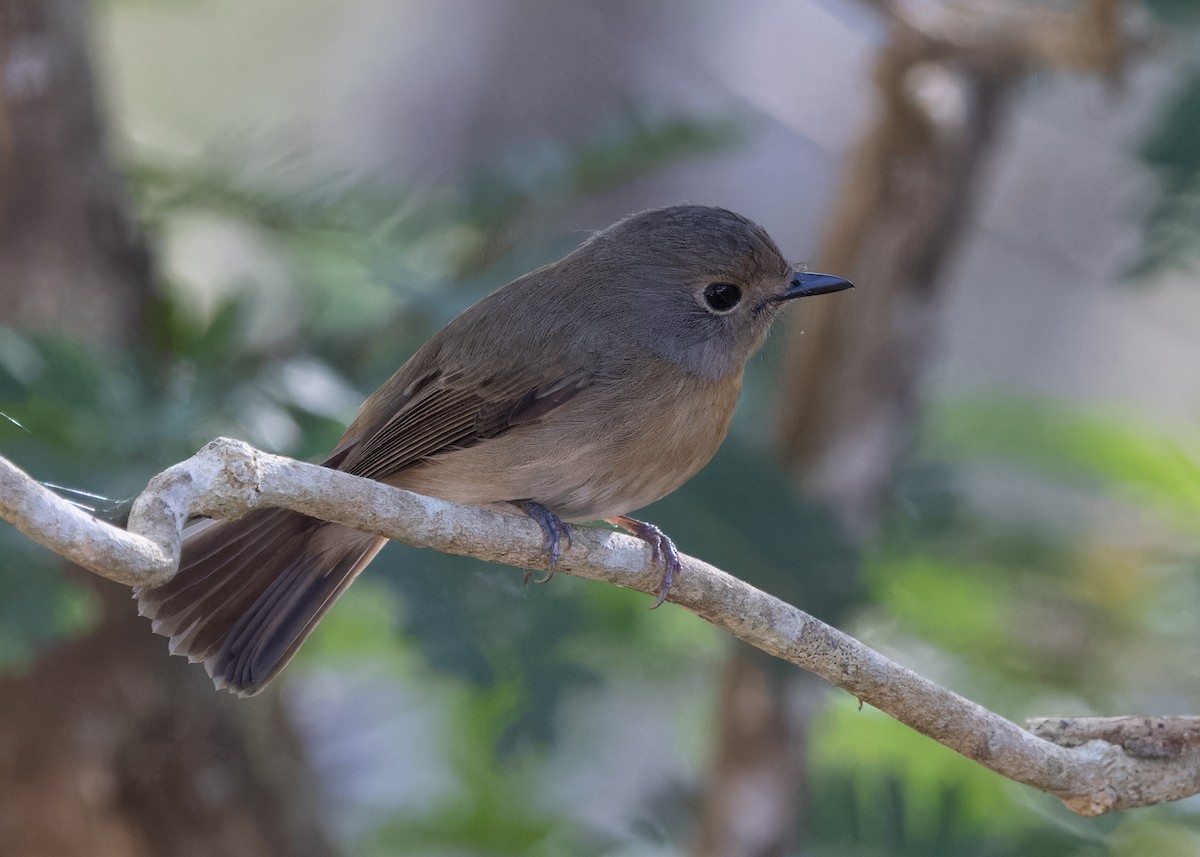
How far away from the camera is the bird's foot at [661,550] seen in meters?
2.73

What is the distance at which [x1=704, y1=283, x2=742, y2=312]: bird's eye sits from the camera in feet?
11.4

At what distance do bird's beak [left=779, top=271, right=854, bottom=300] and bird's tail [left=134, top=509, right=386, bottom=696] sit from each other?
120cm

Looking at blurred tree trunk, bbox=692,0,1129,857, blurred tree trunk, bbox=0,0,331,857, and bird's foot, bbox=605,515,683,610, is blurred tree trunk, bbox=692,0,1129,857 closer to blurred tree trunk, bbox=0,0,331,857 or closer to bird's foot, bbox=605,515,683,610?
bird's foot, bbox=605,515,683,610

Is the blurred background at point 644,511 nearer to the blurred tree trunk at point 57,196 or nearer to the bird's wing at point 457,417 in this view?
the blurred tree trunk at point 57,196

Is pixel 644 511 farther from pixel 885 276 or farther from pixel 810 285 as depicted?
pixel 885 276

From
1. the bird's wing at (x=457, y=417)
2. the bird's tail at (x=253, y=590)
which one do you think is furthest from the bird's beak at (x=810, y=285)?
the bird's tail at (x=253, y=590)

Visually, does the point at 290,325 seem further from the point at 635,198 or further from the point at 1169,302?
the point at 1169,302

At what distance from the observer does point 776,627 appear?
2551 millimetres

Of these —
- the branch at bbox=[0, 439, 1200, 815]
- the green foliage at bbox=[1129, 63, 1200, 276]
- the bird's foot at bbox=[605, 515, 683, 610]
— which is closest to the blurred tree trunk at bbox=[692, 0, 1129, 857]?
the green foliage at bbox=[1129, 63, 1200, 276]

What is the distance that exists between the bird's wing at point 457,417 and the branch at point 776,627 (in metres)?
0.51

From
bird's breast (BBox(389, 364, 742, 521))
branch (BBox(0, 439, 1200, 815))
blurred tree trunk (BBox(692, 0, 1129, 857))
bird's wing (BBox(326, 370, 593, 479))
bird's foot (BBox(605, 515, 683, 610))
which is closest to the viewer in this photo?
branch (BBox(0, 439, 1200, 815))

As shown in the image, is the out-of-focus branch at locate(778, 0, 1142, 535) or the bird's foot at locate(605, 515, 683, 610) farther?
the out-of-focus branch at locate(778, 0, 1142, 535)

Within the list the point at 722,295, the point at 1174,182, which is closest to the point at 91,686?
the point at 722,295

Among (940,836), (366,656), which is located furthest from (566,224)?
(940,836)
